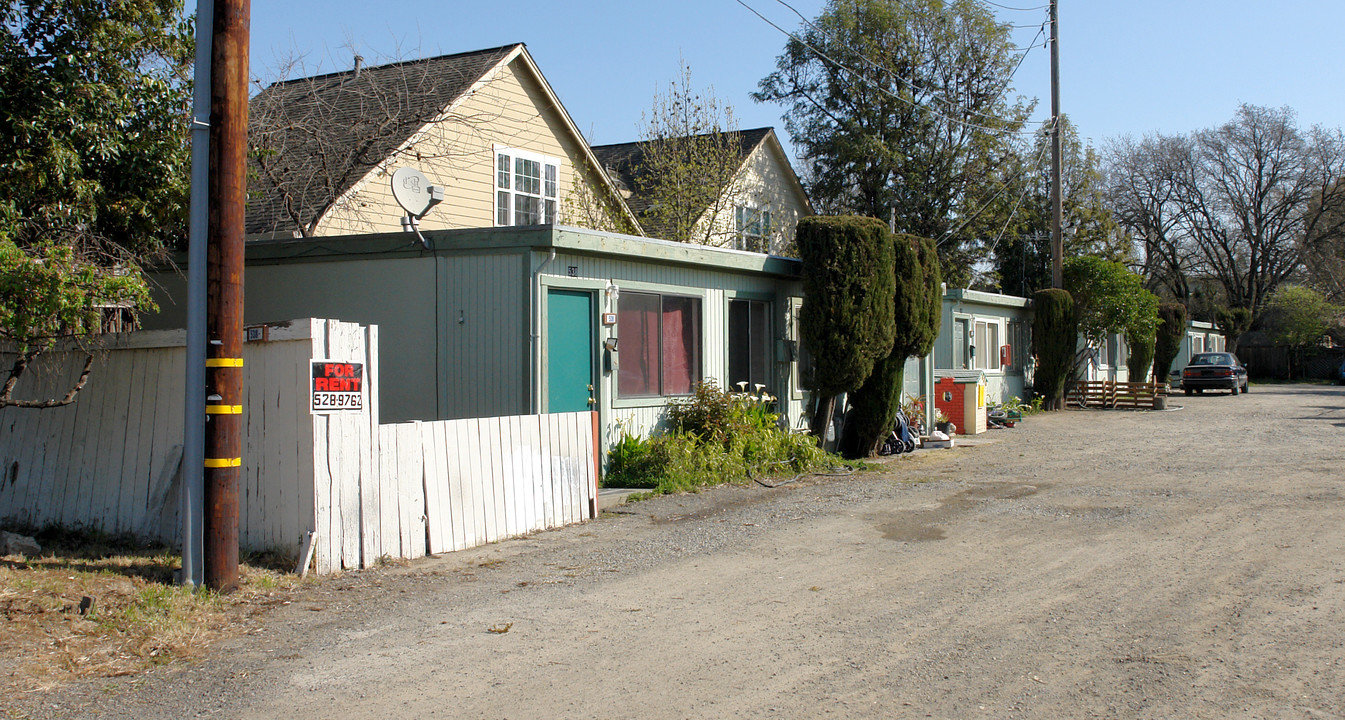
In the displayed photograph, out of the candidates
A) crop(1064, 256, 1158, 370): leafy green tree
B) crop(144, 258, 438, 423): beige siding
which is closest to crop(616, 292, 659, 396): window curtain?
crop(144, 258, 438, 423): beige siding

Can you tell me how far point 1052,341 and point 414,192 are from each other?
789 inches

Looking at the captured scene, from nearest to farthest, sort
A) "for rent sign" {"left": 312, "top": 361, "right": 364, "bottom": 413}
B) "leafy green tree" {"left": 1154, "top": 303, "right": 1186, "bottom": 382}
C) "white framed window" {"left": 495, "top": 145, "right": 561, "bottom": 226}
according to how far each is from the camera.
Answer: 1. "for rent sign" {"left": 312, "top": 361, "right": 364, "bottom": 413}
2. "white framed window" {"left": 495, "top": 145, "right": 561, "bottom": 226}
3. "leafy green tree" {"left": 1154, "top": 303, "right": 1186, "bottom": 382}

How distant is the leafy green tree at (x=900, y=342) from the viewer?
14.9m

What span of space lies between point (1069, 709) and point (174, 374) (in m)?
6.91

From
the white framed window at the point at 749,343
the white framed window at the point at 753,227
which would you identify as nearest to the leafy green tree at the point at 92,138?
the white framed window at the point at 749,343

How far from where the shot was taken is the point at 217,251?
6645 mm

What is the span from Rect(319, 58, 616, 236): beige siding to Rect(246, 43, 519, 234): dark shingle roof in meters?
0.32

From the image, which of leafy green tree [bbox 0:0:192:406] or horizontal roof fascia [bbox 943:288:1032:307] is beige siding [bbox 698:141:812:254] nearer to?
horizontal roof fascia [bbox 943:288:1032:307]

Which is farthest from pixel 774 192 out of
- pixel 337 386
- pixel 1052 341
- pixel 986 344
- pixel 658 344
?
pixel 337 386

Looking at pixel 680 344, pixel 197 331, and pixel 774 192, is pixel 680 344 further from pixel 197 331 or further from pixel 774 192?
pixel 774 192

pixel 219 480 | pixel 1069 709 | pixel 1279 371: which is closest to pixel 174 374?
pixel 219 480

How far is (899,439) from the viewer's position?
16.0 metres

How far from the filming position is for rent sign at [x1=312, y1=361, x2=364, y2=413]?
7.29 meters

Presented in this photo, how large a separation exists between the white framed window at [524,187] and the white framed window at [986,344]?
10690 mm
